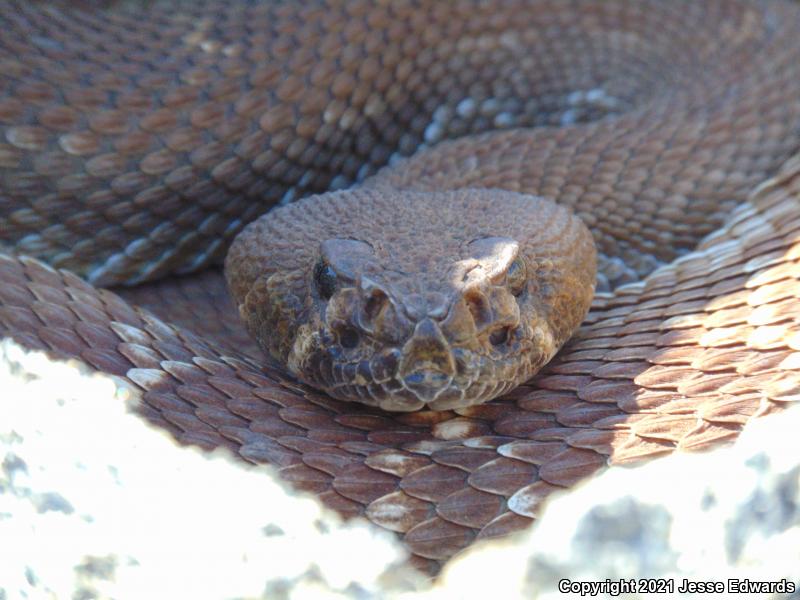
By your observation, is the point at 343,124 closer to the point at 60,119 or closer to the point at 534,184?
the point at 534,184

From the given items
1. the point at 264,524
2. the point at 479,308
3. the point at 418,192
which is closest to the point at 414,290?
the point at 479,308

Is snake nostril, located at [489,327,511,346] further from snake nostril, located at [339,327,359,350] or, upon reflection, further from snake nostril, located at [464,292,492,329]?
snake nostril, located at [339,327,359,350]

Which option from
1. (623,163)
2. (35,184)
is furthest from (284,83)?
(623,163)

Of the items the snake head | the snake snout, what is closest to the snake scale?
the snake head

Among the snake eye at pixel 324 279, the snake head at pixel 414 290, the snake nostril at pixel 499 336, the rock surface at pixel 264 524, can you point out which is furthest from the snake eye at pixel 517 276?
the rock surface at pixel 264 524

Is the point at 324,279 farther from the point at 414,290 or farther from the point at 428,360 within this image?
the point at 428,360

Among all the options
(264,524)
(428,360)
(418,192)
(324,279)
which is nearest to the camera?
(264,524)
